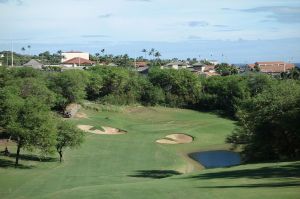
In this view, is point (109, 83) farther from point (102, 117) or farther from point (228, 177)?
point (228, 177)

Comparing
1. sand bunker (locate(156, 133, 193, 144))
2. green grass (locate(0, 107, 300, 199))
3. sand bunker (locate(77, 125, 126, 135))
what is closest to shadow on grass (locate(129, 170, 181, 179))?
green grass (locate(0, 107, 300, 199))

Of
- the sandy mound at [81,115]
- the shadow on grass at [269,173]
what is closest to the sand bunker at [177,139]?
the sandy mound at [81,115]

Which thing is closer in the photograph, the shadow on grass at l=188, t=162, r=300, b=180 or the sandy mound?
the shadow on grass at l=188, t=162, r=300, b=180

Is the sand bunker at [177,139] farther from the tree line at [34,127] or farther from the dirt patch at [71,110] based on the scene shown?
the tree line at [34,127]

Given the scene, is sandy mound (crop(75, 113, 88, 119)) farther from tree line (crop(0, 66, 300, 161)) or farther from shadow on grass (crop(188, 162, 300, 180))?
shadow on grass (crop(188, 162, 300, 180))

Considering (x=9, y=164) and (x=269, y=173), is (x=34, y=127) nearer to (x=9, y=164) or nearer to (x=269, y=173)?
(x=9, y=164)

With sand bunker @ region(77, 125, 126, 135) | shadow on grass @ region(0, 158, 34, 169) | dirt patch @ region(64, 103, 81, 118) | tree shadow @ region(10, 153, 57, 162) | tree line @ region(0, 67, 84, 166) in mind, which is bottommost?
sand bunker @ region(77, 125, 126, 135)
